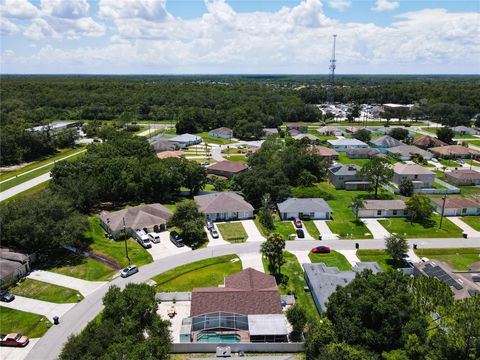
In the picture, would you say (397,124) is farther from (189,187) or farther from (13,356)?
(13,356)

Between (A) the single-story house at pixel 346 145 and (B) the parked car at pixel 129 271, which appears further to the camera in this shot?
(A) the single-story house at pixel 346 145

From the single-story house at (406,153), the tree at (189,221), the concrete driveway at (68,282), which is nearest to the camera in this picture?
the concrete driveway at (68,282)

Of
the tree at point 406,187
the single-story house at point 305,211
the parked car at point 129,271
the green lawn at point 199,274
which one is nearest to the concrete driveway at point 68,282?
the parked car at point 129,271

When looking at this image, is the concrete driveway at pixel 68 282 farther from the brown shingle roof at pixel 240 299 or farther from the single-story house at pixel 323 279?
the single-story house at pixel 323 279

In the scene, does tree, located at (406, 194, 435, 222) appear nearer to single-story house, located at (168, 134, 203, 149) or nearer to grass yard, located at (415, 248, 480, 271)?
grass yard, located at (415, 248, 480, 271)

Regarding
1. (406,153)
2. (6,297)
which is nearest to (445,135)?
(406,153)

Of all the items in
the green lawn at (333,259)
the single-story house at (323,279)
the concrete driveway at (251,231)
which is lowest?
the green lawn at (333,259)

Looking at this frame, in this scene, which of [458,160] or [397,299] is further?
[458,160]

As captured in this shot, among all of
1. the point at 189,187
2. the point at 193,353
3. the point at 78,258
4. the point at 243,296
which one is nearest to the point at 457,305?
the point at 243,296
